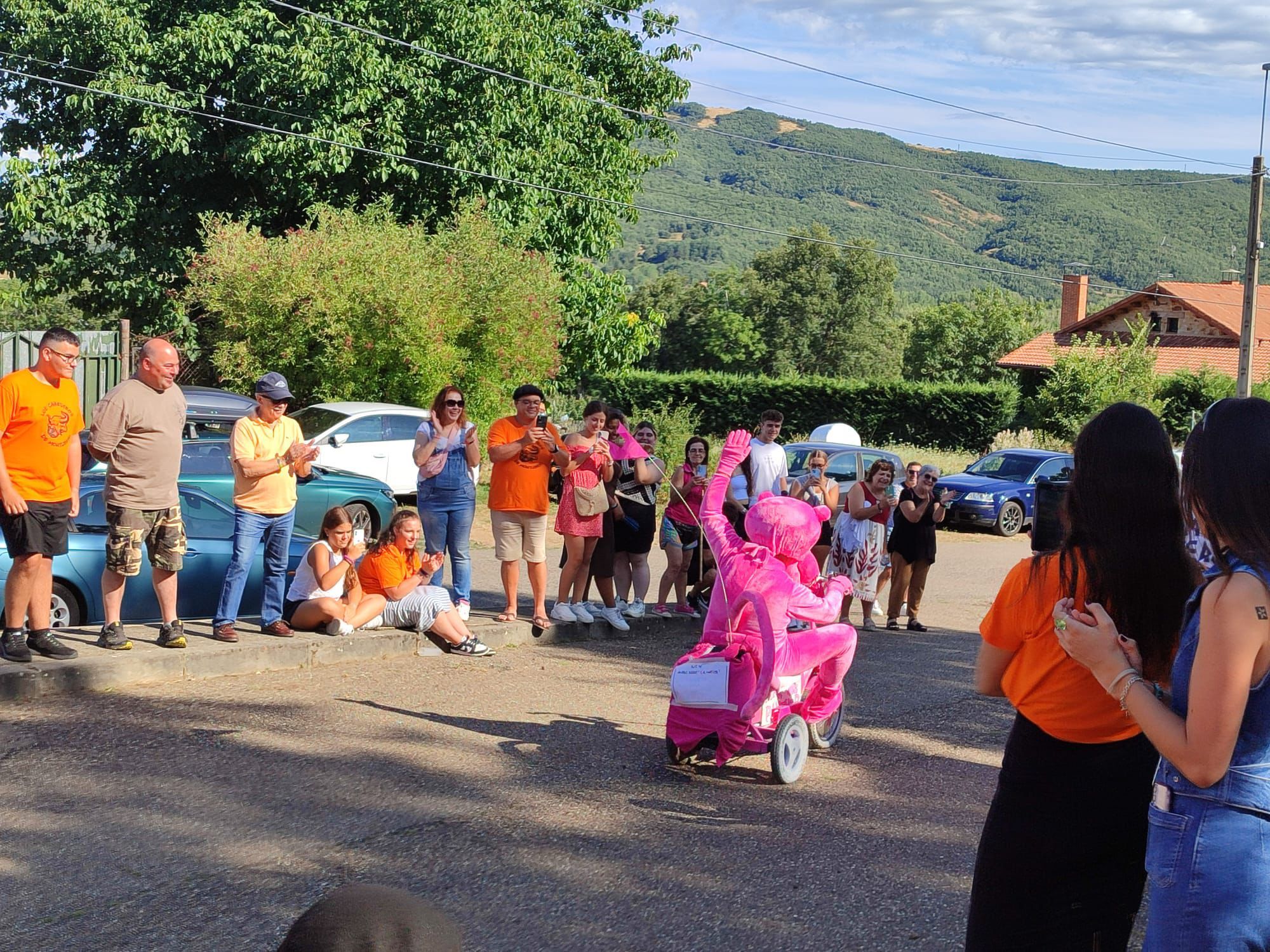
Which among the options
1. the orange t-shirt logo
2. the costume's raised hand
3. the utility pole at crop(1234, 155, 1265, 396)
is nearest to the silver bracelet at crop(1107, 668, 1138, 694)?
the costume's raised hand

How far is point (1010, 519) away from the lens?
22.5 m

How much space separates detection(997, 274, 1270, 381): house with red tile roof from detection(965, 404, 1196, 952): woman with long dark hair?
54217 millimetres

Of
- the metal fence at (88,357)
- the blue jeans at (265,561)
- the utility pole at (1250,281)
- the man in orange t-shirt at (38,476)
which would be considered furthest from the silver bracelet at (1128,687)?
the utility pole at (1250,281)

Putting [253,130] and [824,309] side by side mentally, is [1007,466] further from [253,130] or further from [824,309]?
[824,309]

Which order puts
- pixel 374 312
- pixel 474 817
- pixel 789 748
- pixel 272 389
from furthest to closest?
pixel 374 312
pixel 272 389
pixel 789 748
pixel 474 817

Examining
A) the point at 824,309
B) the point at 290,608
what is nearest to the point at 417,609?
the point at 290,608

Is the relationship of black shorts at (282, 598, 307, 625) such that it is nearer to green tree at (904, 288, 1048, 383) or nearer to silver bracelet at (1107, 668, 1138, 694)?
silver bracelet at (1107, 668, 1138, 694)

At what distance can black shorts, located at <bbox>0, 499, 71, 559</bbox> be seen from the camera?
7.12 m

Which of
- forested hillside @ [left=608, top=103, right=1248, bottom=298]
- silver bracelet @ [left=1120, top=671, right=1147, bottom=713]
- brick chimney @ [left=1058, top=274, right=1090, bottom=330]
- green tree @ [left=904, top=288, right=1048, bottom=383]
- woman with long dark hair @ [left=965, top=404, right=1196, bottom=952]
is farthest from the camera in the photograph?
forested hillside @ [left=608, top=103, right=1248, bottom=298]

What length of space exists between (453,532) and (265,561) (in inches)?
58.3

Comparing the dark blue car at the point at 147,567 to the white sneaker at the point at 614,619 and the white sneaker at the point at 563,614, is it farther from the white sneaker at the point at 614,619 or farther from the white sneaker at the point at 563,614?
the white sneaker at the point at 614,619

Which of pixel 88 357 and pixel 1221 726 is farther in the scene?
pixel 88 357

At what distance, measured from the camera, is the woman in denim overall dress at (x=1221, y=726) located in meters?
2.46

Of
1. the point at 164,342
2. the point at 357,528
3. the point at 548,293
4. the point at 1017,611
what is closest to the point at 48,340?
the point at 164,342
